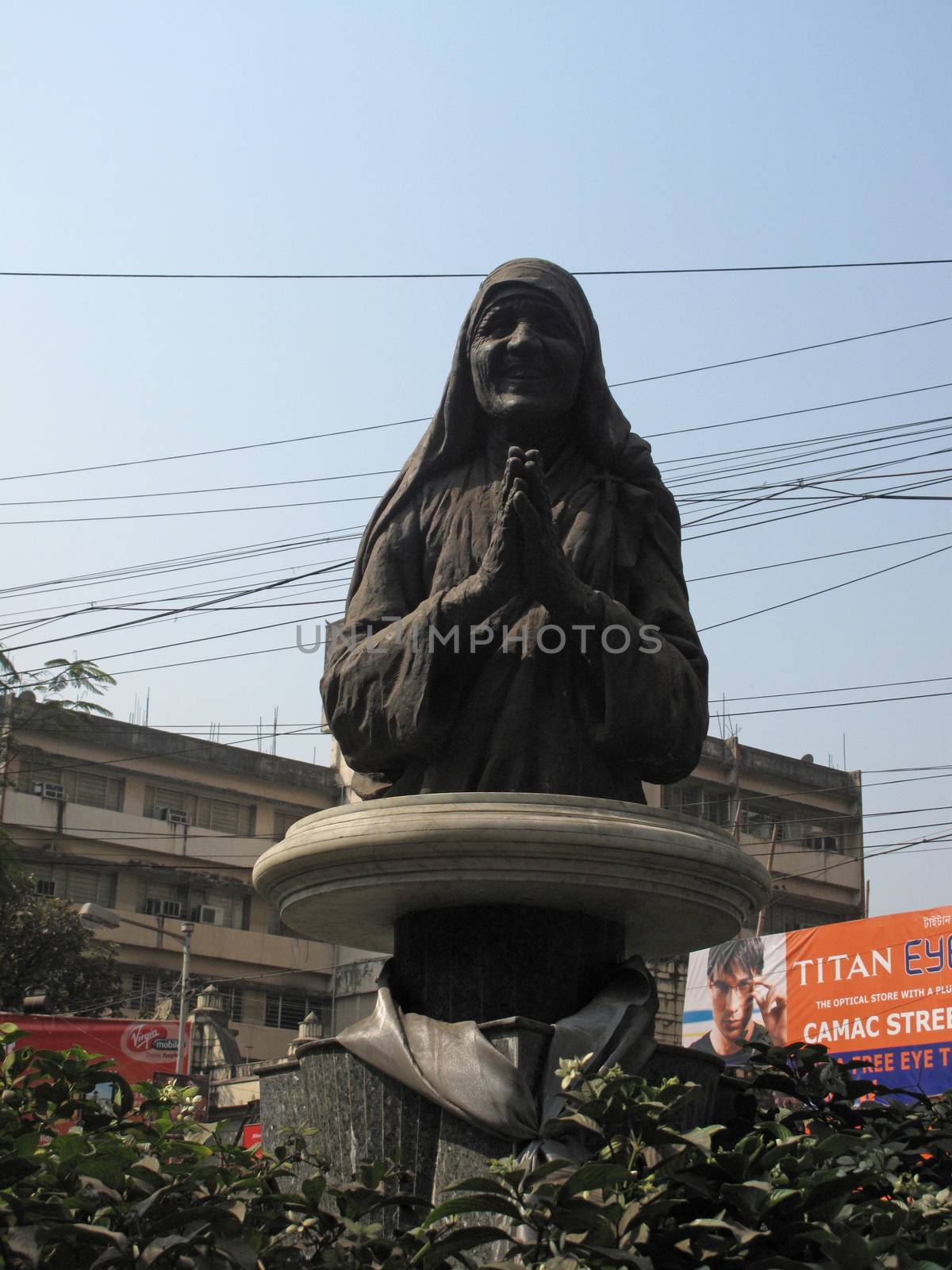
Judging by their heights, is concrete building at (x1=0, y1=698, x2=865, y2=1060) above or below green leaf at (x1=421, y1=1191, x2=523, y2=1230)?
above

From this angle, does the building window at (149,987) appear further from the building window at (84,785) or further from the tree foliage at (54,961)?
the tree foliage at (54,961)

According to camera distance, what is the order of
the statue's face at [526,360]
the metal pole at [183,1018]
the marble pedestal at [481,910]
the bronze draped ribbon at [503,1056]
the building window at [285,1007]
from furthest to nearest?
1. the building window at [285,1007]
2. the metal pole at [183,1018]
3. the statue's face at [526,360]
4. the marble pedestal at [481,910]
5. the bronze draped ribbon at [503,1056]

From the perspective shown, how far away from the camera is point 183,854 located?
3631 centimetres

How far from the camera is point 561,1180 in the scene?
11.6 ft

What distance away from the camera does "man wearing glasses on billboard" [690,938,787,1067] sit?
1870cm

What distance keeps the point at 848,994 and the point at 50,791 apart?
890 inches

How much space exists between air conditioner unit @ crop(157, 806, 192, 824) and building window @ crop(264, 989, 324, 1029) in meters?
4.45

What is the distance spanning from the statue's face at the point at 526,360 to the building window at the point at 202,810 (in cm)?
3197

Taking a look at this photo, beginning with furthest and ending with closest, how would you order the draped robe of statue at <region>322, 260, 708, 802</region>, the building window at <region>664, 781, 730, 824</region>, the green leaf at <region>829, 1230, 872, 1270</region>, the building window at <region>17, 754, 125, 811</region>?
1. the building window at <region>17, 754, 125, 811</region>
2. the building window at <region>664, 781, 730, 824</region>
3. the draped robe of statue at <region>322, 260, 708, 802</region>
4. the green leaf at <region>829, 1230, 872, 1270</region>

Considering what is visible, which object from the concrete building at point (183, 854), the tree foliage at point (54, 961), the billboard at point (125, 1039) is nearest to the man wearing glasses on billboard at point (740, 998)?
the billboard at point (125, 1039)

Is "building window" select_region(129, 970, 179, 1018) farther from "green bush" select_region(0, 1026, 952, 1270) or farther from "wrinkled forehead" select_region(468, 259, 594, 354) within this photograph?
"green bush" select_region(0, 1026, 952, 1270)

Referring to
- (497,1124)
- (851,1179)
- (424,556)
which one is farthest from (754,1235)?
(424,556)

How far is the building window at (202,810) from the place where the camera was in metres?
36.6

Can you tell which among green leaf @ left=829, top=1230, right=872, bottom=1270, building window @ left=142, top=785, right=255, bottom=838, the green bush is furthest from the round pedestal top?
building window @ left=142, top=785, right=255, bottom=838
